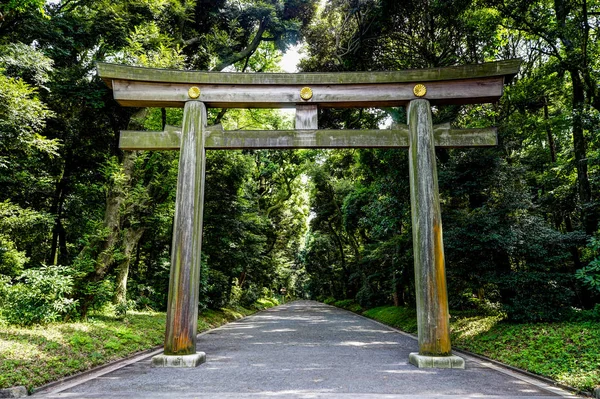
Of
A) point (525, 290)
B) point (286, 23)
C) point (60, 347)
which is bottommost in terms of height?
point (60, 347)

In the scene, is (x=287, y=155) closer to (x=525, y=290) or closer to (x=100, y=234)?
(x=100, y=234)

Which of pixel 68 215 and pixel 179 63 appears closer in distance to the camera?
pixel 179 63

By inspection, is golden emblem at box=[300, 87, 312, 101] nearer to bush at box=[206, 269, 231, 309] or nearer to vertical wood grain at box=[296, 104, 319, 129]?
vertical wood grain at box=[296, 104, 319, 129]

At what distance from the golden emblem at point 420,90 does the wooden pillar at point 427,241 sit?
0.14m

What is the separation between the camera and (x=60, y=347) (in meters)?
6.20

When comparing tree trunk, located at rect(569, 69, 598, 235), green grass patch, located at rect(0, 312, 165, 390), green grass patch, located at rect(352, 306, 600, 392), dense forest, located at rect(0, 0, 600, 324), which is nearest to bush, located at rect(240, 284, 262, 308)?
dense forest, located at rect(0, 0, 600, 324)

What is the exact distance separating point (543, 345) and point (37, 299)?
11045 mm

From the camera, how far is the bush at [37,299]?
308 inches

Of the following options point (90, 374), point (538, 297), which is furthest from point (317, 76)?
point (538, 297)

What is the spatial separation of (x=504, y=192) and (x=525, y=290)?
2.66m

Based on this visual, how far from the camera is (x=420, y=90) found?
6.91 meters

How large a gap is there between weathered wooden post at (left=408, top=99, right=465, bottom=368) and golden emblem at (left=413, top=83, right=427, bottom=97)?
137mm

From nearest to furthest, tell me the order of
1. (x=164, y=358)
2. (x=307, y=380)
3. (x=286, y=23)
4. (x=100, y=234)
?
(x=307, y=380) → (x=164, y=358) → (x=100, y=234) → (x=286, y=23)

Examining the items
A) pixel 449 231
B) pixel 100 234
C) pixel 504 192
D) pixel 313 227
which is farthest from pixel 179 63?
pixel 313 227
